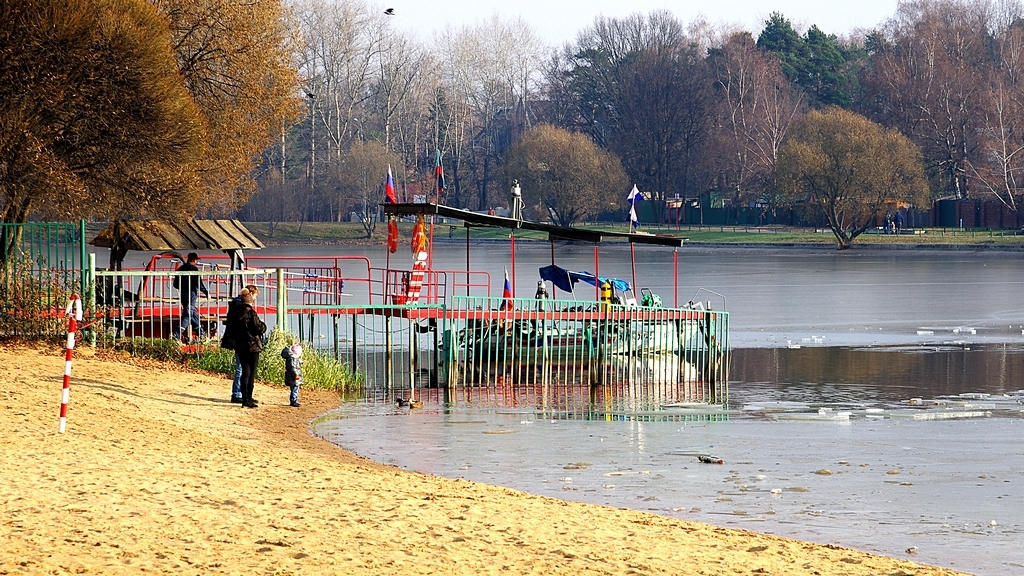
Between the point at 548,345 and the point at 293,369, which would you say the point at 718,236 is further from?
the point at 293,369

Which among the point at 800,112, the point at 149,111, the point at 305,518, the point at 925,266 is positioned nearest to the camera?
the point at 305,518

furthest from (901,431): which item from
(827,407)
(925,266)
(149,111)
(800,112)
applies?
(800,112)

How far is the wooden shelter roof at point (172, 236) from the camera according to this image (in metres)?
27.1

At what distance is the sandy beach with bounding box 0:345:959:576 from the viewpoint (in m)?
8.80

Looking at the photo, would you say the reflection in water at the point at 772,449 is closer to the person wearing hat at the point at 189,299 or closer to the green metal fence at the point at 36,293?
the person wearing hat at the point at 189,299

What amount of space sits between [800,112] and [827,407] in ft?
306

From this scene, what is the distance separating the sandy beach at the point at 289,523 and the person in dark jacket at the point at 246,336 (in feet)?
12.6

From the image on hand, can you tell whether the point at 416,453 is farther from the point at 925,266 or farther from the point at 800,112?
the point at 800,112

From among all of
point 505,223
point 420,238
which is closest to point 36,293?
point 420,238

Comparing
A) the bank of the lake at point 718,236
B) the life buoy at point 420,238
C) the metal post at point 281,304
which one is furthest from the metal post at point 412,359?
the bank of the lake at point 718,236

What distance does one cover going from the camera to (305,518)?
401 inches

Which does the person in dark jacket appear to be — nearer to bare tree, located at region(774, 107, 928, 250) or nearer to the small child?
the small child

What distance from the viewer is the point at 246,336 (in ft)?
61.9

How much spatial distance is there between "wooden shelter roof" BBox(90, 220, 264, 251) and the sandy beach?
487 inches
